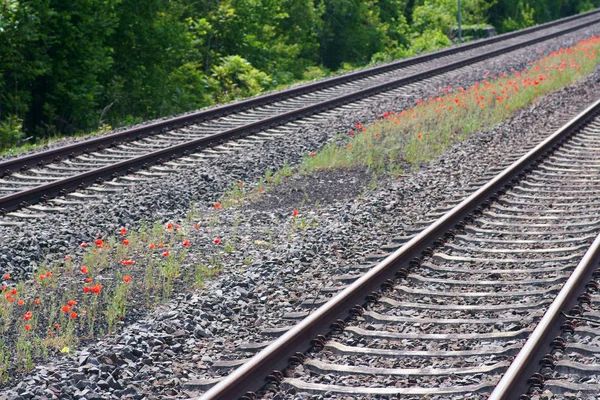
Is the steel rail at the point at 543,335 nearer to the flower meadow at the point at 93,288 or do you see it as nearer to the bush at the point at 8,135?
the flower meadow at the point at 93,288

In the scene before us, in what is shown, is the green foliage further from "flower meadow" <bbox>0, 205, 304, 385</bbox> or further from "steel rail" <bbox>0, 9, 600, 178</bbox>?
"flower meadow" <bbox>0, 205, 304, 385</bbox>

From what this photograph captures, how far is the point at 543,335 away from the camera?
16.5 feet

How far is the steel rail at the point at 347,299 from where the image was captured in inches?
185

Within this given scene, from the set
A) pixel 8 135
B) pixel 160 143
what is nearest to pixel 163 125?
pixel 160 143

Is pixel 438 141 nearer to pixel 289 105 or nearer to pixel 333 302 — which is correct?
pixel 289 105

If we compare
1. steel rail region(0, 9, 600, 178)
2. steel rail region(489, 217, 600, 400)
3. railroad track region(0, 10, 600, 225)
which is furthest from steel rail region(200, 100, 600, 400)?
steel rail region(0, 9, 600, 178)

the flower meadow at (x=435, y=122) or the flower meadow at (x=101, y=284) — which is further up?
the flower meadow at (x=435, y=122)

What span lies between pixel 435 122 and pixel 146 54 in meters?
9.41

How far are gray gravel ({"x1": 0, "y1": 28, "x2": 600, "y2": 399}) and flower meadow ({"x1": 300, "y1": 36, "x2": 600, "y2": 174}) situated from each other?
38 centimetres

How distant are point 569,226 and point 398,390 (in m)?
3.83

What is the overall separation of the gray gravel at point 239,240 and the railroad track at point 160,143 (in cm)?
53

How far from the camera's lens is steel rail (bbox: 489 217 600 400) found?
4.44 m

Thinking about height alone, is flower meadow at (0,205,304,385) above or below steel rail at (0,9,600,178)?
below

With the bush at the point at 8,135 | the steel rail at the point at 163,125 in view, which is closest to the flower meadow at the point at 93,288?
the steel rail at the point at 163,125
